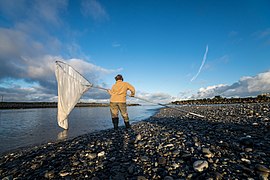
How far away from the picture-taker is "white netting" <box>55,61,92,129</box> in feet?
31.3

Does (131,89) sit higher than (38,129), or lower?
higher

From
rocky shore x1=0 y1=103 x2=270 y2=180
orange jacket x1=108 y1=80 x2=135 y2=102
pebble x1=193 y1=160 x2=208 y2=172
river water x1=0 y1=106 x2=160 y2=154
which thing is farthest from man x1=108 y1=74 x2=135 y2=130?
pebble x1=193 y1=160 x2=208 y2=172

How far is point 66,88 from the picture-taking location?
32.0 feet

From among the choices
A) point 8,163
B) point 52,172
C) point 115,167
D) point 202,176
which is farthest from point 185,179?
point 8,163

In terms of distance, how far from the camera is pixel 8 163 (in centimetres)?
497

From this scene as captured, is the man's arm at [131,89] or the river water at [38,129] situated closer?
the river water at [38,129]

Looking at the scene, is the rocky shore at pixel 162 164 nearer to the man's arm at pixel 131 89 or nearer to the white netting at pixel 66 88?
the white netting at pixel 66 88

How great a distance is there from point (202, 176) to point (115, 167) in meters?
2.00

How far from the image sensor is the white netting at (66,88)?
9.54m

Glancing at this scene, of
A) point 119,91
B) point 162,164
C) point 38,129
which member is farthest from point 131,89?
point 38,129

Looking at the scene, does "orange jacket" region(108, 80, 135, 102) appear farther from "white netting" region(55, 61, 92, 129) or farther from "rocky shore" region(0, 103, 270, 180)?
"rocky shore" region(0, 103, 270, 180)

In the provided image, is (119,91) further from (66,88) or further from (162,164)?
(162,164)

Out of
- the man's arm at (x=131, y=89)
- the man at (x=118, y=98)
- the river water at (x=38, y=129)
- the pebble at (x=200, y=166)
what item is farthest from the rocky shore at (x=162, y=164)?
the man's arm at (x=131, y=89)

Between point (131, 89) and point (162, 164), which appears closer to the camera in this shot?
point (162, 164)
